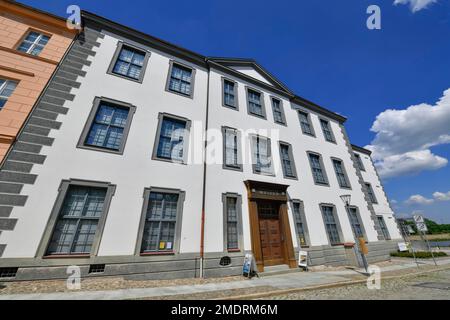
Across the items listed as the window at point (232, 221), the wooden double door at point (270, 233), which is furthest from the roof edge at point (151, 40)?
the wooden double door at point (270, 233)

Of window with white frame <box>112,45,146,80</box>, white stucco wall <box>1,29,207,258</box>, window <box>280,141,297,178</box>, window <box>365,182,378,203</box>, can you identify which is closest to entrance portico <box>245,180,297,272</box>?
window <box>280,141,297,178</box>

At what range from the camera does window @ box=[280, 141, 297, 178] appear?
41.4 ft

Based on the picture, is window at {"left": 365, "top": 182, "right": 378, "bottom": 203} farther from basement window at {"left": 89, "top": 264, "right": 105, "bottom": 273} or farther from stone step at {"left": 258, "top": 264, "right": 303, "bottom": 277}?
basement window at {"left": 89, "top": 264, "right": 105, "bottom": 273}

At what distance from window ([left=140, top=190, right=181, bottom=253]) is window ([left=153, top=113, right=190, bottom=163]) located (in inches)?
73.1

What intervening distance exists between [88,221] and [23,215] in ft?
5.66

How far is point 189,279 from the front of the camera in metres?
7.50

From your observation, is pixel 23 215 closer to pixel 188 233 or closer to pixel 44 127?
pixel 44 127

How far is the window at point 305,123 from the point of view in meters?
16.0

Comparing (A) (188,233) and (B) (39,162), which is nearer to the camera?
(B) (39,162)

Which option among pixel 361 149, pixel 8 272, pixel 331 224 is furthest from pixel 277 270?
pixel 361 149

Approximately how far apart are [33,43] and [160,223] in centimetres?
1089

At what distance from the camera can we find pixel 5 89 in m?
7.52

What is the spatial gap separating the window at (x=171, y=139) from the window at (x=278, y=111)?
24.9 feet
